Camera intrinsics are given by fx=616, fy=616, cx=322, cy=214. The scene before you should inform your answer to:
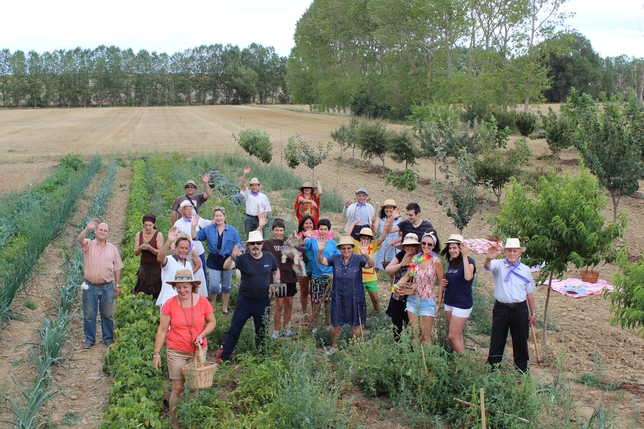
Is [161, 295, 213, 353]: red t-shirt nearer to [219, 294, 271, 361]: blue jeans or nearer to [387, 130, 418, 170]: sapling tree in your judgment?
[219, 294, 271, 361]: blue jeans

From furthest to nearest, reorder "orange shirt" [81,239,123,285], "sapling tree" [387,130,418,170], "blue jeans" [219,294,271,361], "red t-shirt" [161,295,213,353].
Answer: "sapling tree" [387,130,418,170], "orange shirt" [81,239,123,285], "blue jeans" [219,294,271,361], "red t-shirt" [161,295,213,353]

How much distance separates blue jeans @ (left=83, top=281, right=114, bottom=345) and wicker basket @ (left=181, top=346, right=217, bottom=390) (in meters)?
2.36

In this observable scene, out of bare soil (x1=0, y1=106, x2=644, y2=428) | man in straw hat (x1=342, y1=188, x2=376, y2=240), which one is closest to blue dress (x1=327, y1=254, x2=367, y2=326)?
bare soil (x1=0, y1=106, x2=644, y2=428)

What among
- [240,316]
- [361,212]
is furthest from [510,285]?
[361,212]

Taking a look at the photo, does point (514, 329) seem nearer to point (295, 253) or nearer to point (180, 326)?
point (295, 253)

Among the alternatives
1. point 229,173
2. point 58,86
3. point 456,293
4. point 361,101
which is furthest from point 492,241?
point 58,86

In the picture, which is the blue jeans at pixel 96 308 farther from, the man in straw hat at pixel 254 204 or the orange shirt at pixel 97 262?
the man in straw hat at pixel 254 204

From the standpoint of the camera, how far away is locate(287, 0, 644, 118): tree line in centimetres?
4141

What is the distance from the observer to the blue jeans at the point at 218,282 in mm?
8556

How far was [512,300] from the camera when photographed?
21.3 feet

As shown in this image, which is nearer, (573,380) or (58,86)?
(573,380)

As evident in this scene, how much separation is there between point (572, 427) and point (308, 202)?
5640 mm

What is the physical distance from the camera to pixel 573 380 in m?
7.02

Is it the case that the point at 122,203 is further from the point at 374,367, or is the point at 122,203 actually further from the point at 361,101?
the point at 361,101
